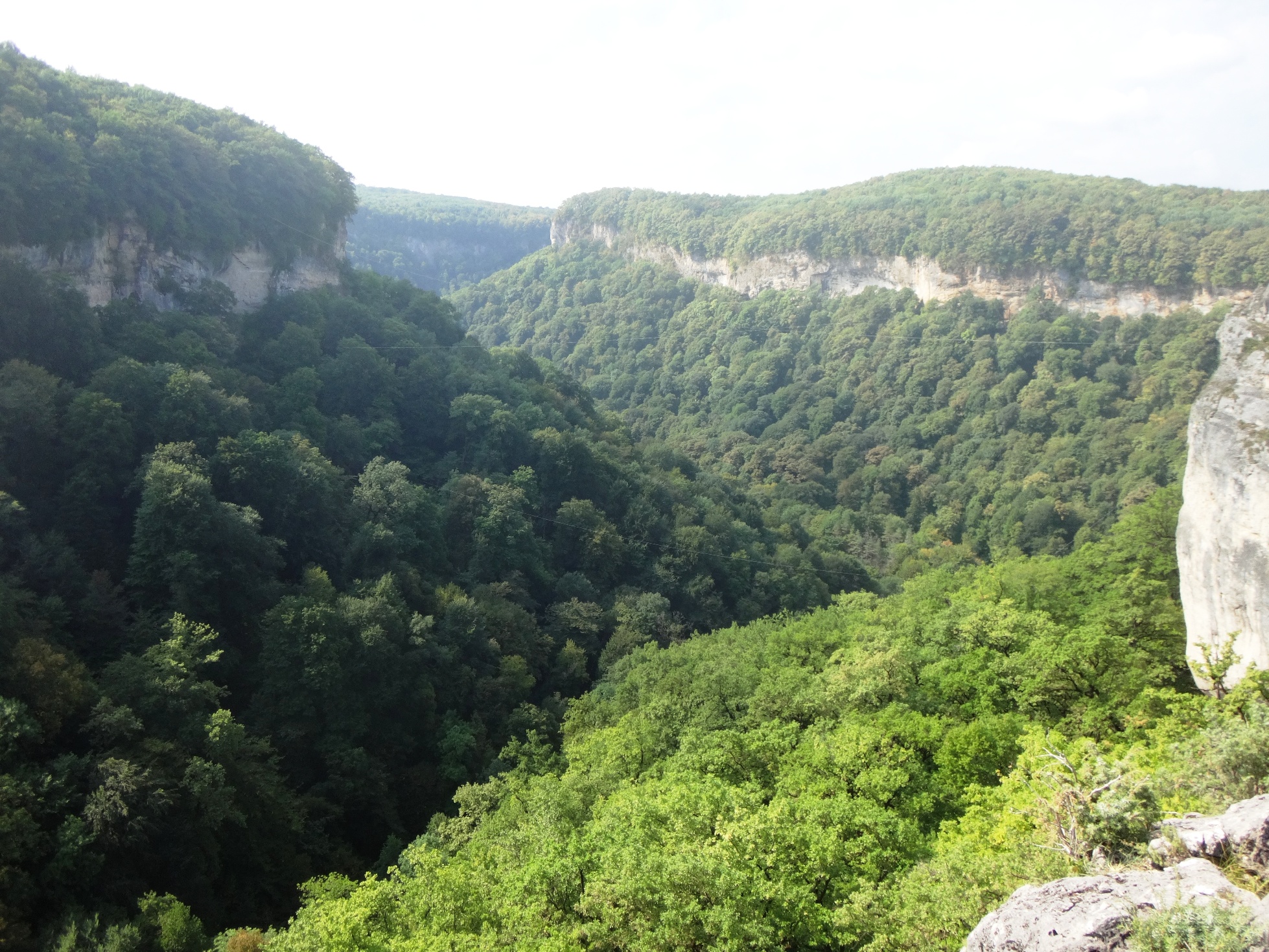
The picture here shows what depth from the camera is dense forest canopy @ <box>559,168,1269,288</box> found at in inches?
3954

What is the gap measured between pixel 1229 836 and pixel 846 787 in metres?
10.8

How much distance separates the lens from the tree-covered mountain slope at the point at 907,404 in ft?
276

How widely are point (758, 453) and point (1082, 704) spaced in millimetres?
81576

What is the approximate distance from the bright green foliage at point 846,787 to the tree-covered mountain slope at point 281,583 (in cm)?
555

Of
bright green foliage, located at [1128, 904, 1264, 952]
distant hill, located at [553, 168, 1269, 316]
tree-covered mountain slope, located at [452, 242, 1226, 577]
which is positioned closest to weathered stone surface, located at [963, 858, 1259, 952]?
bright green foliage, located at [1128, 904, 1264, 952]

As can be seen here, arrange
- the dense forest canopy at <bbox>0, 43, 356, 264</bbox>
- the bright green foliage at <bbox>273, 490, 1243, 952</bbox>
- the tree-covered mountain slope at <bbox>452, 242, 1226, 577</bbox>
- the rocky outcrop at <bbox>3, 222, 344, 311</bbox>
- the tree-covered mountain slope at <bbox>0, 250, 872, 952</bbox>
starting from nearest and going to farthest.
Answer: the bright green foliage at <bbox>273, 490, 1243, 952</bbox>
the tree-covered mountain slope at <bbox>0, 250, 872, 952</bbox>
the dense forest canopy at <bbox>0, 43, 356, 264</bbox>
the rocky outcrop at <bbox>3, 222, 344, 311</bbox>
the tree-covered mountain slope at <bbox>452, 242, 1226, 577</bbox>

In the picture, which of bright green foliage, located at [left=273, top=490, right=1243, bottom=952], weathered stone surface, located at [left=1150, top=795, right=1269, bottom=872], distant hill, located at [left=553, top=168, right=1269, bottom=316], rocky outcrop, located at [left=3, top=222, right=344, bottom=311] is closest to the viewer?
weathered stone surface, located at [left=1150, top=795, right=1269, bottom=872]

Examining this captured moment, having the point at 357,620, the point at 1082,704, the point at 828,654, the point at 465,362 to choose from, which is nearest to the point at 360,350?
the point at 465,362

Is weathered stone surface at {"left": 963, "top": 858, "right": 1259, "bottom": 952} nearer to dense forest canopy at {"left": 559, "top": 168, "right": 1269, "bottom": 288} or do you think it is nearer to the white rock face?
the white rock face

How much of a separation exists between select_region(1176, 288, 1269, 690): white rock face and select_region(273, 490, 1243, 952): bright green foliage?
2.23 m

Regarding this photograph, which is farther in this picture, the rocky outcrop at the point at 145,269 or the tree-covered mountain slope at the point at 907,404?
the tree-covered mountain slope at the point at 907,404

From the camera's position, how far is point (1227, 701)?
65.7ft

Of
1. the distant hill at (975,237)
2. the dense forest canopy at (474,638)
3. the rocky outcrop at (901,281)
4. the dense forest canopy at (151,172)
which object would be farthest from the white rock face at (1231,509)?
the rocky outcrop at (901,281)

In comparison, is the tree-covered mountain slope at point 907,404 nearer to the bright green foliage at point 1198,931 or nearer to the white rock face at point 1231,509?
the white rock face at point 1231,509
